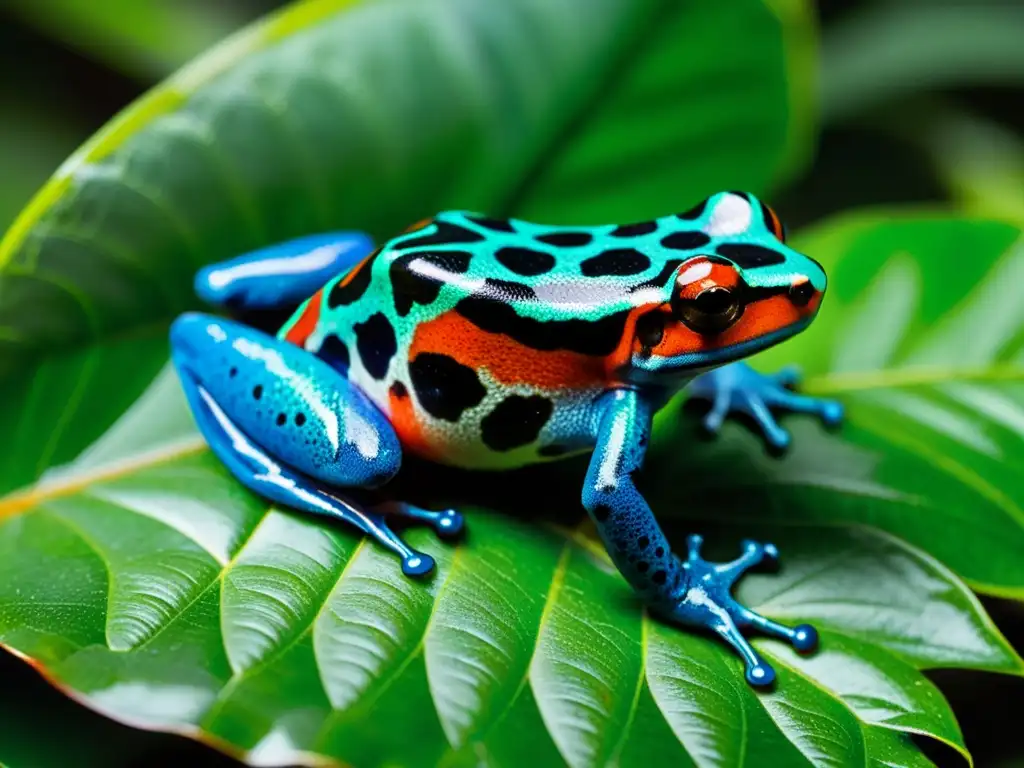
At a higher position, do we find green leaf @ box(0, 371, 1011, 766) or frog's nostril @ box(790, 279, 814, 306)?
frog's nostril @ box(790, 279, 814, 306)

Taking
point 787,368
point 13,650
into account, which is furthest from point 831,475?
point 13,650

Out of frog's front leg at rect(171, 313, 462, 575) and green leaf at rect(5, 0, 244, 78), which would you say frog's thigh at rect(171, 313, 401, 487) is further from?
green leaf at rect(5, 0, 244, 78)

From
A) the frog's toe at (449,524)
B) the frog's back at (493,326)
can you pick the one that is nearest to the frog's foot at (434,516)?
the frog's toe at (449,524)

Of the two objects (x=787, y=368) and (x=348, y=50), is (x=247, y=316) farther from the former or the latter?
(x=787, y=368)

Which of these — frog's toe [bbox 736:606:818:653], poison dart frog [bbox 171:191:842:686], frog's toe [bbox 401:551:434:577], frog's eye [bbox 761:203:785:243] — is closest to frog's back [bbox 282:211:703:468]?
poison dart frog [bbox 171:191:842:686]

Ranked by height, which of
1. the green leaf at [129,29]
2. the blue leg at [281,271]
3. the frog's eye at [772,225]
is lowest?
the blue leg at [281,271]

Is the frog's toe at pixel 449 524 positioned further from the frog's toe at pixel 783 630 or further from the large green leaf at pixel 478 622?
the frog's toe at pixel 783 630
